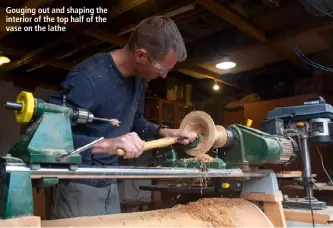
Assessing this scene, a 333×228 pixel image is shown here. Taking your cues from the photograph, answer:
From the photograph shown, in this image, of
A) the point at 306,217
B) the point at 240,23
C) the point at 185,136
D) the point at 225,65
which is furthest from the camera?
the point at 225,65

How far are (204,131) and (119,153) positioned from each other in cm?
44

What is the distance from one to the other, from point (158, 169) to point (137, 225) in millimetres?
154

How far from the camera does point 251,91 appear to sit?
192 inches

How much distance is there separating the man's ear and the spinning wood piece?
28 centimetres

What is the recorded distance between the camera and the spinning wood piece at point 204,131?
1.26m

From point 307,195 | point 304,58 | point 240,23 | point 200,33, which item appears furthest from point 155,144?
point 304,58

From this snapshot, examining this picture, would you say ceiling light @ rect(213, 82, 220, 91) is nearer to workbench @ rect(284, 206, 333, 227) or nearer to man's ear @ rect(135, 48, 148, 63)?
workbench @ rect(284, 206, 333, 227)

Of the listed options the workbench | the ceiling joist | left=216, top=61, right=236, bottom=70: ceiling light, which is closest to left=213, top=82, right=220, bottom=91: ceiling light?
left=216, top=61, right=236, bottom=70: ceiling light

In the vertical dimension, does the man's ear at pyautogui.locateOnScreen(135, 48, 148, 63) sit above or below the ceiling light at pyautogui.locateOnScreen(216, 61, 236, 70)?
below

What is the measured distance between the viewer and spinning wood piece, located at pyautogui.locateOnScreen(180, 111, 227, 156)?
1.26 meters

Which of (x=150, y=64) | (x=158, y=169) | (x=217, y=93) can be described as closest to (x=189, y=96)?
(x=217, y=93)

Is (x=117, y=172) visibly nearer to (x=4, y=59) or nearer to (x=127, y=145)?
(x=127, y=145)

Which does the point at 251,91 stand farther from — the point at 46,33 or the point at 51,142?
the point at 51,142

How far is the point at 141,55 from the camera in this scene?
1.33 m
